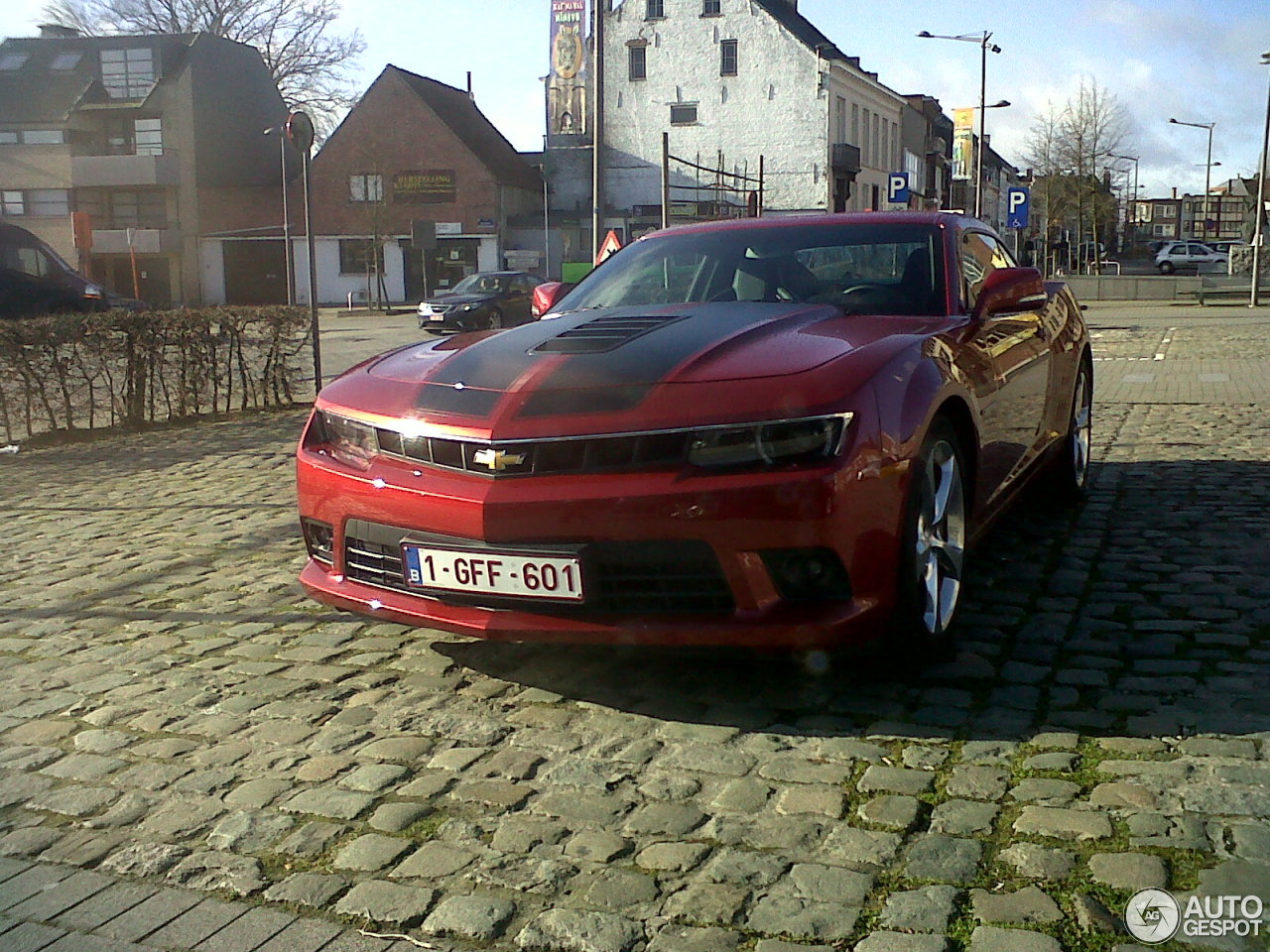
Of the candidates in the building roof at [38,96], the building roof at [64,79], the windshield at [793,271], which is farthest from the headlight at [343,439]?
the building roof at [38,96]

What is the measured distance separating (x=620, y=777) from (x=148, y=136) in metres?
59.9

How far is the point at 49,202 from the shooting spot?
5816 cm

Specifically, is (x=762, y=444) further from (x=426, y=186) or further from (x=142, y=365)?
(x=426, y=186)

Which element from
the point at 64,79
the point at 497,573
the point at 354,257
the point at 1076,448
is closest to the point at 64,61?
the point at 64,79

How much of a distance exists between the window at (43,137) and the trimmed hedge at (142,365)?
50.8 m

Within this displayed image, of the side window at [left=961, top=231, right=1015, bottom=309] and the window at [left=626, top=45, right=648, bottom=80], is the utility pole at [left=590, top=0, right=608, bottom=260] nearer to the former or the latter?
the side window at [left=961, top=231, right=1015, bottom=309]

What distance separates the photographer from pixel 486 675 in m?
4.36

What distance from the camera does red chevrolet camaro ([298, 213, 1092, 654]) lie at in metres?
3.66

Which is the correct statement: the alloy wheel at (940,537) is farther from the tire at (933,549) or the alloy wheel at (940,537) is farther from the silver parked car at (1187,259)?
the silver parked car at (1187,259)

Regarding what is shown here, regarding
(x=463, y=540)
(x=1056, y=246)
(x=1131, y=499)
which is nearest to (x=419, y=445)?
(x=463, y=540)

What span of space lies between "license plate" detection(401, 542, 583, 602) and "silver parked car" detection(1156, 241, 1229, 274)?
215ft

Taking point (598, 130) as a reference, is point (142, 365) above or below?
below

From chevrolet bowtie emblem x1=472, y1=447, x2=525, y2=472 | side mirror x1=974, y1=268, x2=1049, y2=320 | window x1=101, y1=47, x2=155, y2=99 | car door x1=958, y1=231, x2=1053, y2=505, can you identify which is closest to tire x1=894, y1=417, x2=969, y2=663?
car door x1=958, y1=231, x2=1053, y2=505

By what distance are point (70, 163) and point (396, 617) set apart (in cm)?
5930
